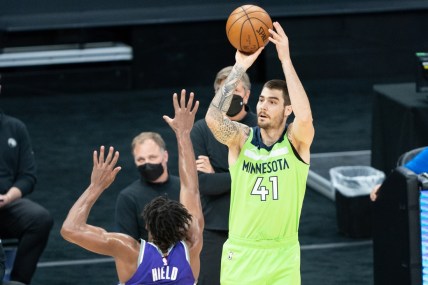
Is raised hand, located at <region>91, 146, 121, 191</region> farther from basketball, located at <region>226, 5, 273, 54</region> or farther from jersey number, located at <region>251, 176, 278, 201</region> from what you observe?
basketball, located at <region>226, 5, 273, 54</region>

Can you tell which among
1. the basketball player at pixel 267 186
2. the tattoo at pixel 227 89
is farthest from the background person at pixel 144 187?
the tattoo at pixel 227 89

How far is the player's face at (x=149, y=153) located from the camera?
714cm

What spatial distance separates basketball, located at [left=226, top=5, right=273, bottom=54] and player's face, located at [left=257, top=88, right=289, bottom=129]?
31 cm

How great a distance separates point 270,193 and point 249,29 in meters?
1.02

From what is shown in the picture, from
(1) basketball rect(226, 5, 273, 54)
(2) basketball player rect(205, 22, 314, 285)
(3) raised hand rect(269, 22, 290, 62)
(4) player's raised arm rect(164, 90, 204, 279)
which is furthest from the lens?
(1) basketball rect(226, 5, 273, 54)

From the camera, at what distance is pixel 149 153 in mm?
7172

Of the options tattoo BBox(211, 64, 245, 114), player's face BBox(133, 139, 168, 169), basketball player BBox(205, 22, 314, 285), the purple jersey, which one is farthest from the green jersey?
player's face BBox(133, 139, 168, 169)

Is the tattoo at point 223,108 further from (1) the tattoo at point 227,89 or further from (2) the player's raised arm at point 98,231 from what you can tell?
(2) the player's raised arm at point 98,231

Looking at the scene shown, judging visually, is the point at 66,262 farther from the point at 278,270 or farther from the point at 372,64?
the point at 372,64

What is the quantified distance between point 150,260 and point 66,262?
4.12m

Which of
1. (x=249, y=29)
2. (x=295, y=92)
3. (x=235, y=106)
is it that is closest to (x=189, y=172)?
(x=295, y=92)

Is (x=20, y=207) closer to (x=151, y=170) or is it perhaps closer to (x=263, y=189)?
(x=151, y=170)

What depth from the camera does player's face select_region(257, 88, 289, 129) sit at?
20.0 feet

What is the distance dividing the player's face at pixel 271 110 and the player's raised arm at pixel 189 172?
2.36 ft
